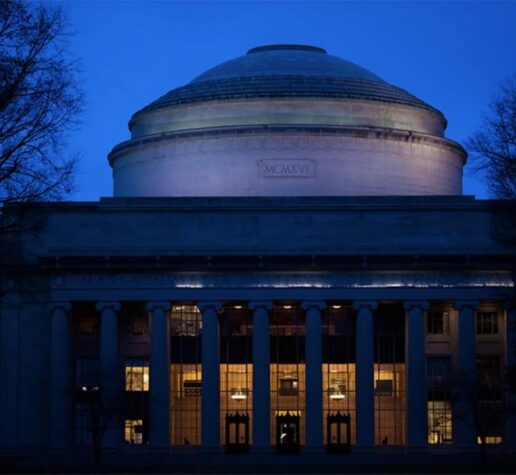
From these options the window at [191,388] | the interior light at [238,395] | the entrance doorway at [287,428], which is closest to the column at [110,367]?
the window at [191,388]

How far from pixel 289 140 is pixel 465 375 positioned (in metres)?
22.5

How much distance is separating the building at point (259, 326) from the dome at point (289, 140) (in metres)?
4.35

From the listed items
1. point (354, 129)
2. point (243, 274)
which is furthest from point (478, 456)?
point (354, 129)

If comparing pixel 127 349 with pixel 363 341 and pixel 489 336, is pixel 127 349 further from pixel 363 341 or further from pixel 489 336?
pixel 489 336

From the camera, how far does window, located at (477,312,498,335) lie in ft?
309

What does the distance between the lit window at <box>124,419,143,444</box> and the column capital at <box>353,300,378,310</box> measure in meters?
15.2

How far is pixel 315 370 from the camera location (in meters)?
Result: 90.1

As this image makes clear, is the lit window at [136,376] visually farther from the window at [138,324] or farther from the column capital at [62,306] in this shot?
the column capital at [62,306]

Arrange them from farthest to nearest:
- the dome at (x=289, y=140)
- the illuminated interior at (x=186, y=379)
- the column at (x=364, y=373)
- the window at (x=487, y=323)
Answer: the dome at (x=289, y=140)
the window at (x=487, y=323)
the illuminated interior at (x=186, y=379)
the column at (x=364, y=373)

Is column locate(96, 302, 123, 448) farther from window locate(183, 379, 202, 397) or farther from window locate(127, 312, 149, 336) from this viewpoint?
window locate(183, 379, 202, 397)

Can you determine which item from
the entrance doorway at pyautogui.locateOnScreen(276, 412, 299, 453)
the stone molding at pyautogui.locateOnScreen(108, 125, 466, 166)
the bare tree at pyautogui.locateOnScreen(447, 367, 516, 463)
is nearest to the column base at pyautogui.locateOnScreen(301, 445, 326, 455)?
the entrance doorway at pyautogui.locateOnScreen(276, 412, 299, 453)

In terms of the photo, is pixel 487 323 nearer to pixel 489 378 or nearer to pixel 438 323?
pixel 438 323

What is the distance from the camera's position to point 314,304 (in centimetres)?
9075

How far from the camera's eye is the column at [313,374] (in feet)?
→ 293
